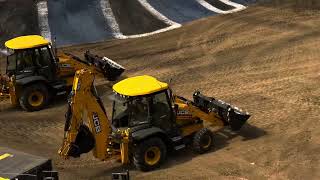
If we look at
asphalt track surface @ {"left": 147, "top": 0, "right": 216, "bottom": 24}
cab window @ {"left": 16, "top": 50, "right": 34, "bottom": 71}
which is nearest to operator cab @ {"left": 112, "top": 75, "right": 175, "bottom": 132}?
cab window @ {"left": 16, "top": 50, "right": 34, "bottom": 71}

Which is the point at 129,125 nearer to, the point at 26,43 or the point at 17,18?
the point at 26,43

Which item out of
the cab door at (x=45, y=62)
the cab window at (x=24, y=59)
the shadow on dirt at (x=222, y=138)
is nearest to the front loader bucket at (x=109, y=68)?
the cab door at (x=45, y=62)

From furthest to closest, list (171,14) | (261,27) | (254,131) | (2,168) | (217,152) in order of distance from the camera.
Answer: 1. (171,14)
2. (261,27)
3. (254,131)
4. (217,152)
5. (2,168)

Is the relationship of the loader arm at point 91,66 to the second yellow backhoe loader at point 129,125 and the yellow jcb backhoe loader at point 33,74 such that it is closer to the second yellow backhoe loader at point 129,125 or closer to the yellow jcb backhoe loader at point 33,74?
the yellow jcb backhoe loader at point 33,74

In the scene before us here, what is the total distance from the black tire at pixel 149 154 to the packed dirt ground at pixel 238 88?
0.21 metres

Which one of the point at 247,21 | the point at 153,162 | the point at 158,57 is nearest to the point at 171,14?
the point at 247,21

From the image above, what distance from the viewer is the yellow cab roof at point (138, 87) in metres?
11.9

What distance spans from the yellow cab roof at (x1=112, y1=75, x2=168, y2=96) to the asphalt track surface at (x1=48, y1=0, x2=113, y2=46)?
12.2 metres

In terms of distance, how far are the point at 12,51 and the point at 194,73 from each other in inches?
261

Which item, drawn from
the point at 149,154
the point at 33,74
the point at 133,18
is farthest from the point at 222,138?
the point at 133,18

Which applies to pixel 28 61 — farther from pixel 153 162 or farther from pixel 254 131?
pixel 254 131

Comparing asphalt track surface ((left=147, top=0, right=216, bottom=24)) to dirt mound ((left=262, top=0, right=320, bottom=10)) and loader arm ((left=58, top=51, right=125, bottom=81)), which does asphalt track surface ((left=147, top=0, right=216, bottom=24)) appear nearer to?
dirt mound ((left=262, top=0, right=320, bottom=10))

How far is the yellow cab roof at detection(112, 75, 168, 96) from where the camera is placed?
11914 millimetres

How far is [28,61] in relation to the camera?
55.1ft
